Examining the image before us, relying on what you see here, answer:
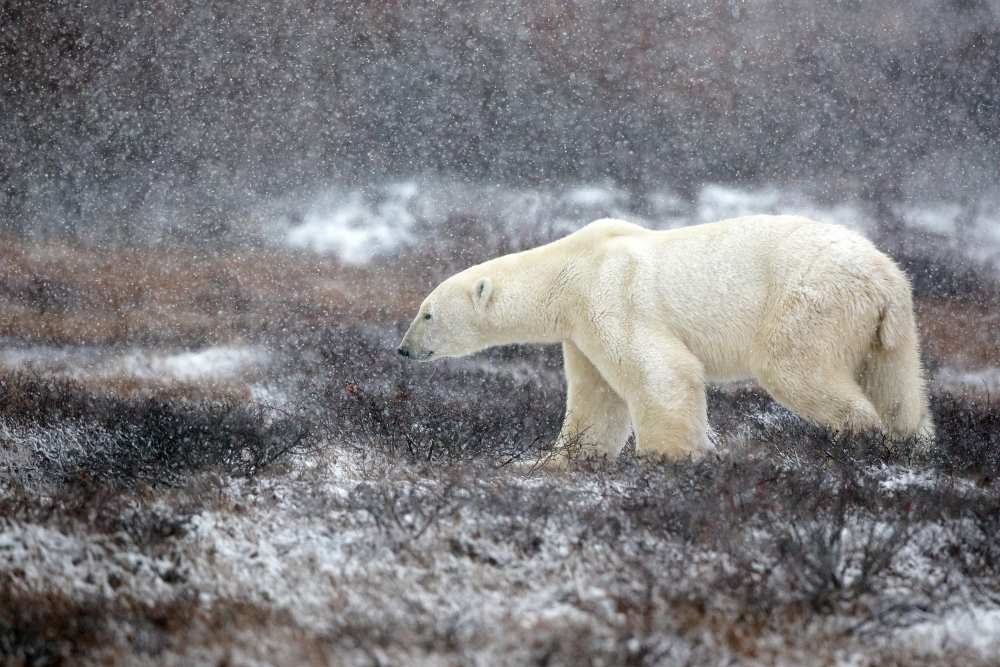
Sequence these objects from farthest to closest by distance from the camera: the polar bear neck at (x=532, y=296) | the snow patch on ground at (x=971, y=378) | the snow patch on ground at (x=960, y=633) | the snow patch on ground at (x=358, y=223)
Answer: the snow patch on ground at (x=358, y=223), the snow patch on ground at (x=971, y=378), the polar bear neck at (x=532, y=296), the snow patch on ground at (x=960, y=633)

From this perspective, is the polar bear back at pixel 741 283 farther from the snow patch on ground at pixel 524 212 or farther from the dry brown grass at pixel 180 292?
the dry brown grass at pixel 180 292

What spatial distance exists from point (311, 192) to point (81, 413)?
12.5 feet

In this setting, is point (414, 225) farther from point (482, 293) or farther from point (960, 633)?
point (960, 633)

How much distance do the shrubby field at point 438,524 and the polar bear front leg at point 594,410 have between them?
504mm

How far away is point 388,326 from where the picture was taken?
27.0 feet

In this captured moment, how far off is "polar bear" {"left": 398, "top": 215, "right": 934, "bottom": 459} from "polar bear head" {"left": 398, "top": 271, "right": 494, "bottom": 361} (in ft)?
1.53

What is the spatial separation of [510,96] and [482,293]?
4227 mm

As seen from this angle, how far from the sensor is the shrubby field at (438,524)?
241cm

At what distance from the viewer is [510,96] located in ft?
30.3

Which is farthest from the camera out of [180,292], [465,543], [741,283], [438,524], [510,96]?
[510,96]

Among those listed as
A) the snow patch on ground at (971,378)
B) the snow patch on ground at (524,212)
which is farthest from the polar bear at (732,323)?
the snow patch on ground at (524,212)

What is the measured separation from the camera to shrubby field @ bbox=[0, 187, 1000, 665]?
7.91 ft

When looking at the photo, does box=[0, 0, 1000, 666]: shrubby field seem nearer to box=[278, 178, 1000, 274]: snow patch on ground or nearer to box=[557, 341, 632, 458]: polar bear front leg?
box=[278, 178, 1000, 274]: snow patch on ground

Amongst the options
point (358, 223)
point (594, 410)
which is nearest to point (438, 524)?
point (594, 410)
